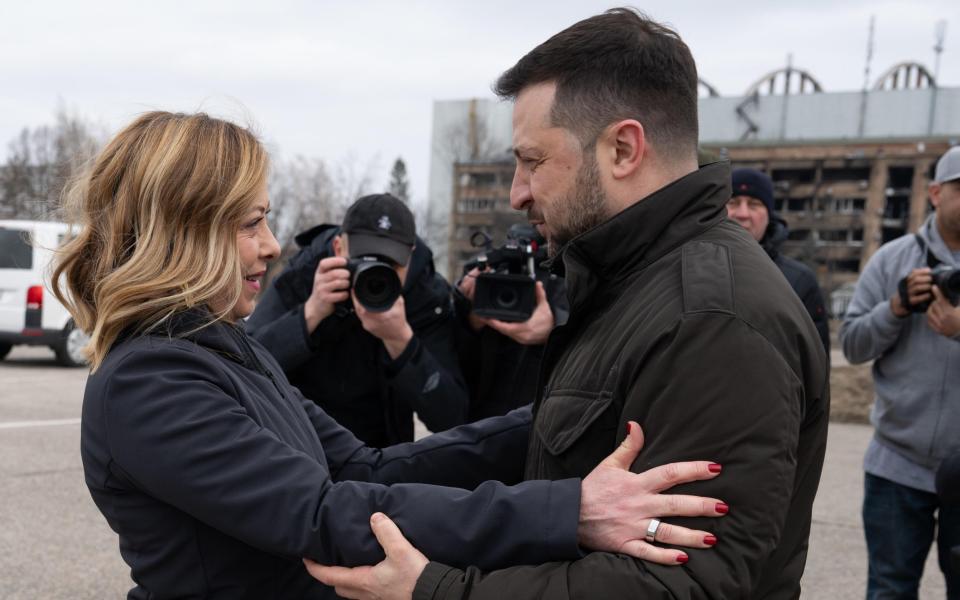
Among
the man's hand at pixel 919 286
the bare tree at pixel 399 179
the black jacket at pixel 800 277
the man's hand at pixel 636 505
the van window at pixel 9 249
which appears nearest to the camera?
the man's hand at pixel 636 505

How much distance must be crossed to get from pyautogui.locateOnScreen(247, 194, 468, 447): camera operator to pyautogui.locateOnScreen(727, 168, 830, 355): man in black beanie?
5.26ft

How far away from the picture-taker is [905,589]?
11.8 feet

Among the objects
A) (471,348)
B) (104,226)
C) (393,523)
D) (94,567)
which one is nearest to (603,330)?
(393,523)

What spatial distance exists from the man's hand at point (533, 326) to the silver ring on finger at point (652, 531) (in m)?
1.97

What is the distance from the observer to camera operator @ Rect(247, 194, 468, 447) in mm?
3484

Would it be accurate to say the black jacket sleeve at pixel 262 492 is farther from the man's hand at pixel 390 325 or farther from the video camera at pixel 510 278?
the video camera at pixel 510 278

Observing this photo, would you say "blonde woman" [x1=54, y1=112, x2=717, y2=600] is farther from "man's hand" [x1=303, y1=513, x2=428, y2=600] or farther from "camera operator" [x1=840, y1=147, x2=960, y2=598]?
"camera operator" [x1=840, y1=147, x2=960, y2=598]

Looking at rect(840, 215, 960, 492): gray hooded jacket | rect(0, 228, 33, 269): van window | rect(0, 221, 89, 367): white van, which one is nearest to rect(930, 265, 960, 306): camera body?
rect(840, 215, 960, 492): gray hooded jacket

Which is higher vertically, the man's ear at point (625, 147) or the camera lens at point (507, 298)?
the man's ear at point (625, 147)

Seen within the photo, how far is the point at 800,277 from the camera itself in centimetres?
436

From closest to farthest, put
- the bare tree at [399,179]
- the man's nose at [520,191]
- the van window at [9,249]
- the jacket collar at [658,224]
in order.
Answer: the jacket collar at [658,224] → the man's nose at [520,191] → the van window at [9,249] → the bare tree at [399,179]

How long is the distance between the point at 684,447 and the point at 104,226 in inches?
51.8

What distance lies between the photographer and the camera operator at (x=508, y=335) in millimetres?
3512

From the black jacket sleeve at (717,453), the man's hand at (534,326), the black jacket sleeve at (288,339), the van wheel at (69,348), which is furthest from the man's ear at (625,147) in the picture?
the van wheel at (69,348)
